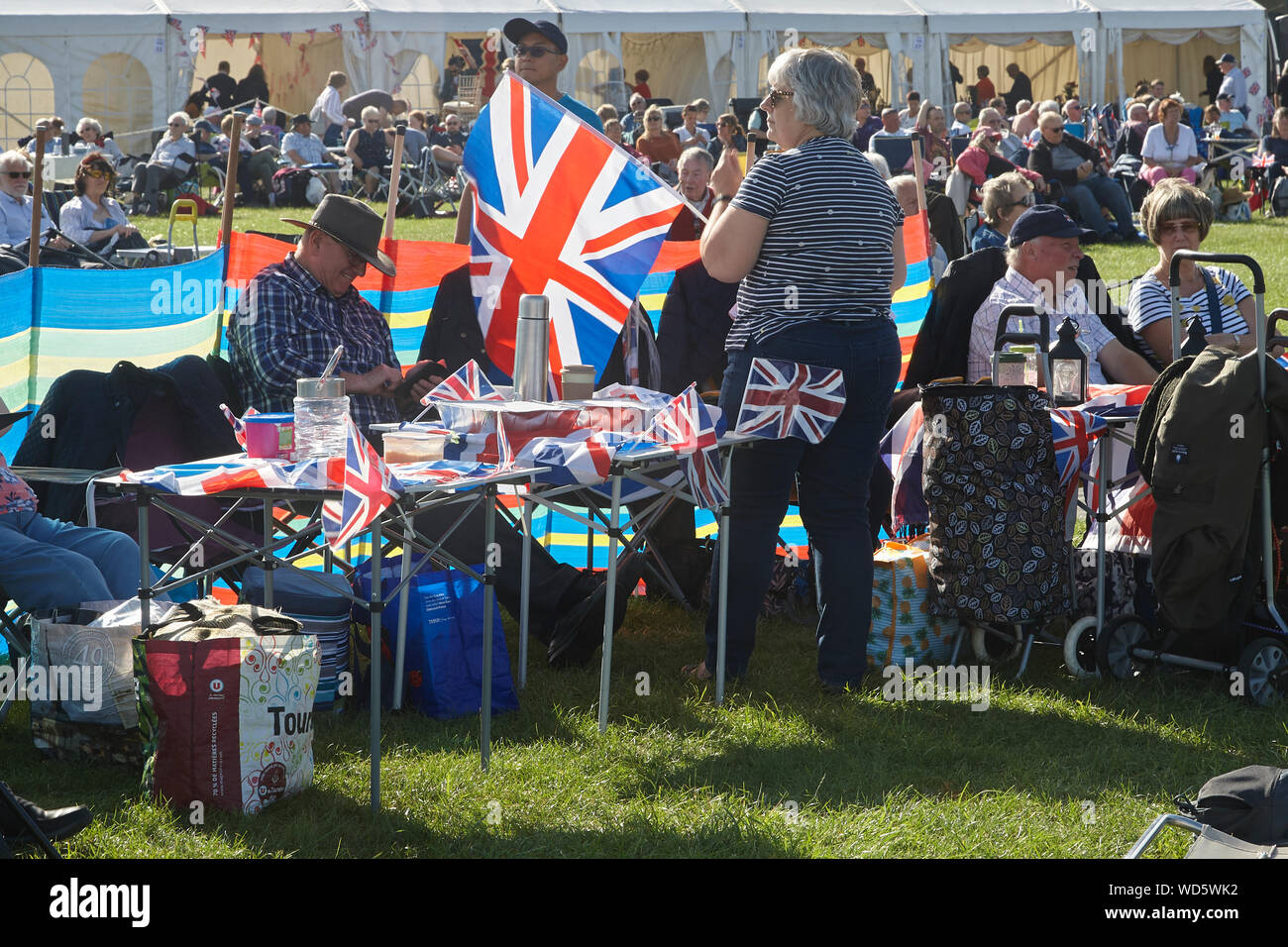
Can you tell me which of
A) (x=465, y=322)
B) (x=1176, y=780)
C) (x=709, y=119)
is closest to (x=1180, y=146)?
(x=709, y=119)

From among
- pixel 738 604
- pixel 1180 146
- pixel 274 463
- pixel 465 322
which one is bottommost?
pixel 738 604

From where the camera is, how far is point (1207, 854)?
8.56ft

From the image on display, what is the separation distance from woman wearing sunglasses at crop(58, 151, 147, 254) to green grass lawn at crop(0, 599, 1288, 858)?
358 inches

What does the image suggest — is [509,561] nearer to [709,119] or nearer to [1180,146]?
[1180,146]

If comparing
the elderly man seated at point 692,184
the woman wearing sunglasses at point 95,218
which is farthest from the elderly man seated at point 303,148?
the elderly man seated at point 692,184

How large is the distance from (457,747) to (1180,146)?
16.2 meters

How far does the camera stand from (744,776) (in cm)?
364

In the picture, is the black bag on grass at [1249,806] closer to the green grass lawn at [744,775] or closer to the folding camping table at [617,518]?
the green grass lawn at [744,775]

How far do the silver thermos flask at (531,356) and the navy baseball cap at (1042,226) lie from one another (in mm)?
1996

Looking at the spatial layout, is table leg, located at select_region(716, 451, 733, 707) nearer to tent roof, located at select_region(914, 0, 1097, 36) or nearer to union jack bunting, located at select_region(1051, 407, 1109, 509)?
union jack bunting, located at select_region(1051, 407, 1109, 509)

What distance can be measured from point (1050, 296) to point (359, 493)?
2.95 meters

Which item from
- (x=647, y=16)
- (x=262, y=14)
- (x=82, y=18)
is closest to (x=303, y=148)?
(x=262, y=14)

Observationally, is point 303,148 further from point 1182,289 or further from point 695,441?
point 695,441

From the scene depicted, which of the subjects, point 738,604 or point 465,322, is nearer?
point 738,604
